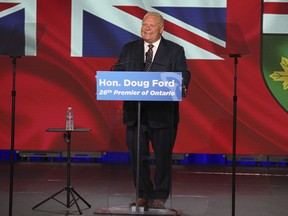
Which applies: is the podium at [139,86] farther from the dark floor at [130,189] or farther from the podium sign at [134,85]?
the dark floor at [130,189]

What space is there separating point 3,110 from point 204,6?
2.86m

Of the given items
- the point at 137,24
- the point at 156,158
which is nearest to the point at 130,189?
the point at 156,158

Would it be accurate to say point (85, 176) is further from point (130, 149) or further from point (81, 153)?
point (130, 149)

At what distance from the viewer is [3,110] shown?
8.45 m

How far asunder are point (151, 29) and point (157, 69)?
34 centimetres

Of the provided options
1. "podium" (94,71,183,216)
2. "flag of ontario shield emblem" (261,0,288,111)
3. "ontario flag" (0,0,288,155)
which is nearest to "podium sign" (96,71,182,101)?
"podium" (94,71,183,216)

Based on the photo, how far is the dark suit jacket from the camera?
17.6ft

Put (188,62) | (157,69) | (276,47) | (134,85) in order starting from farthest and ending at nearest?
(188,62) < (276,47) < (157,69) < (134,85)

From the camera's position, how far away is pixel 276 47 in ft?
26.5

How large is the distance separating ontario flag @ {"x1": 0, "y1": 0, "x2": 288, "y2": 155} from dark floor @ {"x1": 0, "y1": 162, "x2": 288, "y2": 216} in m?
0.31

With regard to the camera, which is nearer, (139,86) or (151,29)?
(139,86)

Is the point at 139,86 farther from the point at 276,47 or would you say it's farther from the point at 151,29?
the point at 276,47

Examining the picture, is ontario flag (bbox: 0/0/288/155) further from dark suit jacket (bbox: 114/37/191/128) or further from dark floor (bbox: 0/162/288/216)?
dark suit jacket (bbox: 114/37/191/128)

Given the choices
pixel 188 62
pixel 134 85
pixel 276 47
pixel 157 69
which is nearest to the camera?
pixel 134 85
